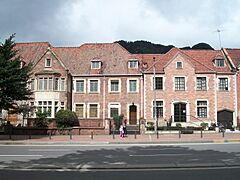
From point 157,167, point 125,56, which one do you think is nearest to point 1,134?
point 125,56

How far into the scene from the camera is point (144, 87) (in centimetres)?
4384

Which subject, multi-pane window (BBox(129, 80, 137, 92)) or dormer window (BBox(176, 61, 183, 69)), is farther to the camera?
multi-pane window (BBox(129, 80, 137, 92))

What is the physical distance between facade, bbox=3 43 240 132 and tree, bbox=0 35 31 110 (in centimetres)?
1166

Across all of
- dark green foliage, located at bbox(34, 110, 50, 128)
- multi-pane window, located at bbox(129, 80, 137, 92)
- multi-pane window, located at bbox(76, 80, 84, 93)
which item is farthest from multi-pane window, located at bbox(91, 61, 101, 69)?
dark green foliage, located at bbox(34, 110, 50, 128)

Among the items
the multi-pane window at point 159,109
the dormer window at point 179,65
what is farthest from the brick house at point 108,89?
the dormer window at point 179,65

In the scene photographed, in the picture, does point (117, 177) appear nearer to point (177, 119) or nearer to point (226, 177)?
point (226, 177)

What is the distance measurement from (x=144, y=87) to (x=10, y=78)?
20.2 m

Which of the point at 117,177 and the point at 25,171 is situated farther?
the point at 25,171

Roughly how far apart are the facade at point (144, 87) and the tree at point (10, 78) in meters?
11.7

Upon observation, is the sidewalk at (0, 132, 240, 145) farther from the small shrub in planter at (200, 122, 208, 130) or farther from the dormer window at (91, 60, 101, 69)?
the dormer window at (91, 60, 101, 69)

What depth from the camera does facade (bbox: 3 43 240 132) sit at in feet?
A: 140

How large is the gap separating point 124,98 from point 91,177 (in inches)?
1378

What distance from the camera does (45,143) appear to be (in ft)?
82.0

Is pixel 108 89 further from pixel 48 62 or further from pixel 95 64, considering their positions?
pixel 48 62
